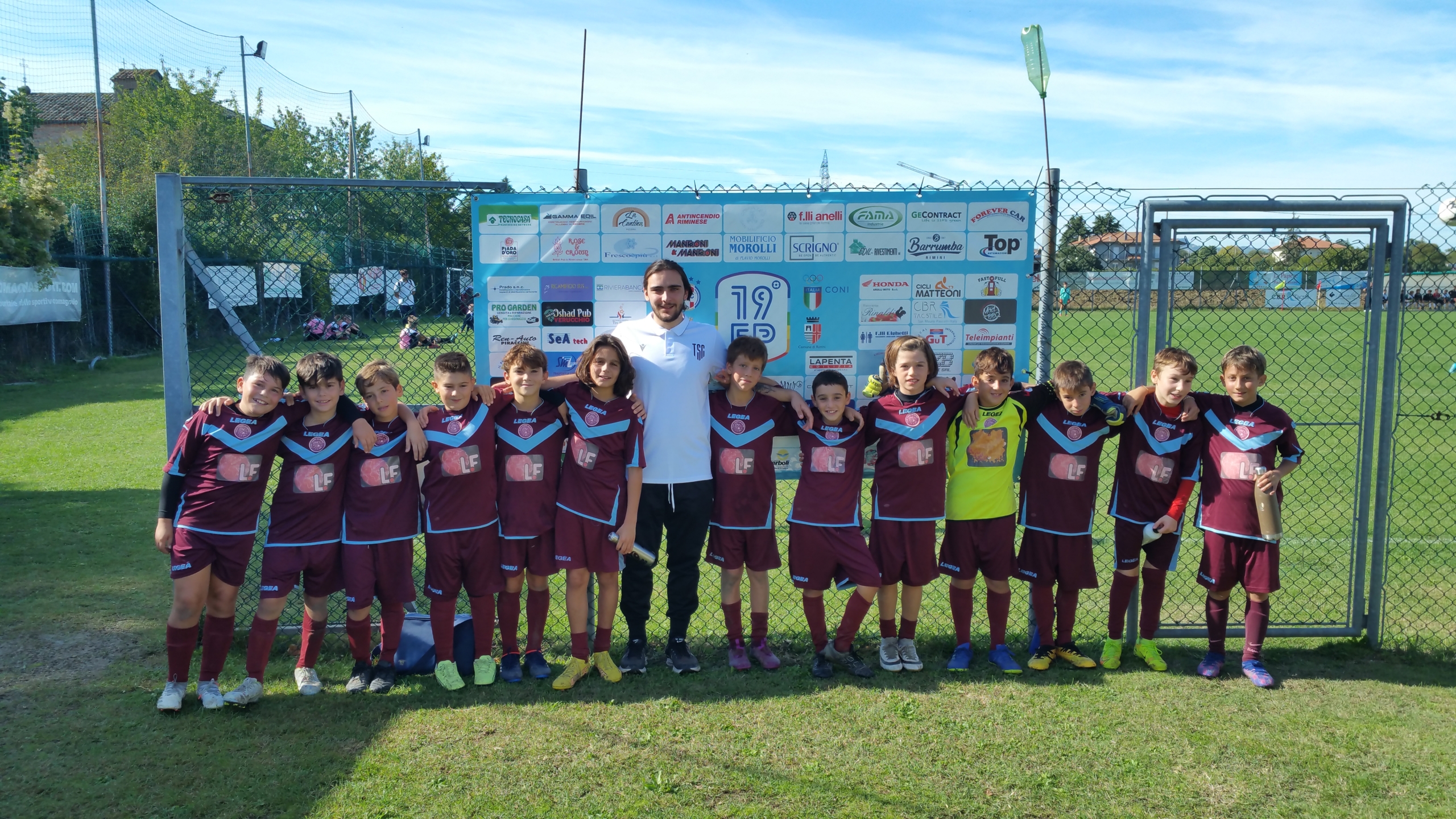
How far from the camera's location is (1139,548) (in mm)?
4719

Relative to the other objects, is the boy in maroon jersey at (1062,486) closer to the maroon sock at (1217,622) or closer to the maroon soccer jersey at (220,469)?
the maroon sock at (1217,622)

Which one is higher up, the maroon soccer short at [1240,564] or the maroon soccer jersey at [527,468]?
the maroon soccer jersey at [527,468]

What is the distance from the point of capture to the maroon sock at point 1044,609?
4.75 m

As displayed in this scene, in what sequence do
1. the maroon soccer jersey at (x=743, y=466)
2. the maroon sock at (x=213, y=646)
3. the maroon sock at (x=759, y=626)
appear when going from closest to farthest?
the maroon sock at (x=213, y=646) < the maroon soccer jersey at (x=743, y=466) < the maroon sock at (x=759, y=626)

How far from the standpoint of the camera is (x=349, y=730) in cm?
402

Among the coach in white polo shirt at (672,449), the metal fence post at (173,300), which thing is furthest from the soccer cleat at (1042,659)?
the metal fence post at (173,300)

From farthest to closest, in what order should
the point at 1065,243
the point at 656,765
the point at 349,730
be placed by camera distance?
the point at 1065,243
the point at 349,730
the point at 656,765

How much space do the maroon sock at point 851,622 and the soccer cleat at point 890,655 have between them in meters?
0.05

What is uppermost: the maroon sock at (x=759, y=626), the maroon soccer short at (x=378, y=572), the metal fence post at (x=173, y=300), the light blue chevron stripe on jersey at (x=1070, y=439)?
the metal fence post at (x=173, y=300)

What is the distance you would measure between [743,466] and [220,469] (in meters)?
2.49

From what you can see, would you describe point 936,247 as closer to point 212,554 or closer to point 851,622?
point 851,622

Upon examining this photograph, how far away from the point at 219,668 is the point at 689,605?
228 centimetres

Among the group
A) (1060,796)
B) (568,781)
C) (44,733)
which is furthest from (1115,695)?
(44,733)

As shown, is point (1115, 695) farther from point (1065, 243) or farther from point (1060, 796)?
point (1065, 243)
